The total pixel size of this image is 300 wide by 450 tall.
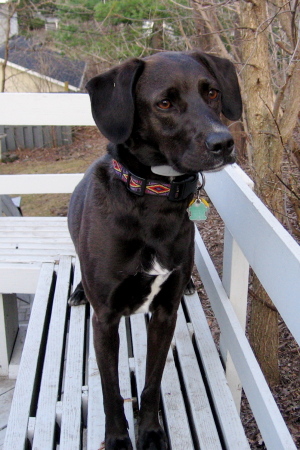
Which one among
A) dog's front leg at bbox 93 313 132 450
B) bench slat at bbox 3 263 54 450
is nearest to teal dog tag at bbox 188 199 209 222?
dog's front leg at bbox 93 313 132 450

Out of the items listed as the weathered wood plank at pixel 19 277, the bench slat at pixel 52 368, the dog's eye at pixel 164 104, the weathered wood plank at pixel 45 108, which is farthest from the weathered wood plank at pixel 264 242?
the weathered wood plank at pixel 45 108

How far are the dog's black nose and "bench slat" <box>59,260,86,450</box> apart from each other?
45.1 inches

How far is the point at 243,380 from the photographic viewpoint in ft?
6.94

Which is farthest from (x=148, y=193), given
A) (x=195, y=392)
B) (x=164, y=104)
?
(x=195, y=392)

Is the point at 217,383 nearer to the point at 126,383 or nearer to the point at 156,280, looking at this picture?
the point at 126,383

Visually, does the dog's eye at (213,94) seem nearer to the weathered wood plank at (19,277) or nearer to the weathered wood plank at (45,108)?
the weathered wood plank at (19,277)

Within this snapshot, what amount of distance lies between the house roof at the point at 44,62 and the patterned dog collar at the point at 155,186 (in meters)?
13.9

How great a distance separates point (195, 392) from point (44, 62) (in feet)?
47.3

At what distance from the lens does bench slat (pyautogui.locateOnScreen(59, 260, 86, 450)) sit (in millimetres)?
1952

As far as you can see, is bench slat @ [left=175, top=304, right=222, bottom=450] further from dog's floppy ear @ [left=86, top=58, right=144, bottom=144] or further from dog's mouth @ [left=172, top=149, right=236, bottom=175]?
dog's floppy ear @ [left=86, top=58, right=144, bottom=144]

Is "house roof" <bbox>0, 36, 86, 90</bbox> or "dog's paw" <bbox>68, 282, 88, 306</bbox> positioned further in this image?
"house roof" <bbox>0, 36, 86, 90</bbox>

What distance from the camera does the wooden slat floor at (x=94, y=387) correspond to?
196 cm

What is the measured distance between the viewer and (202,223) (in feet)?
18.4

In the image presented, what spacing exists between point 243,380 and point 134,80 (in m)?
1.23
